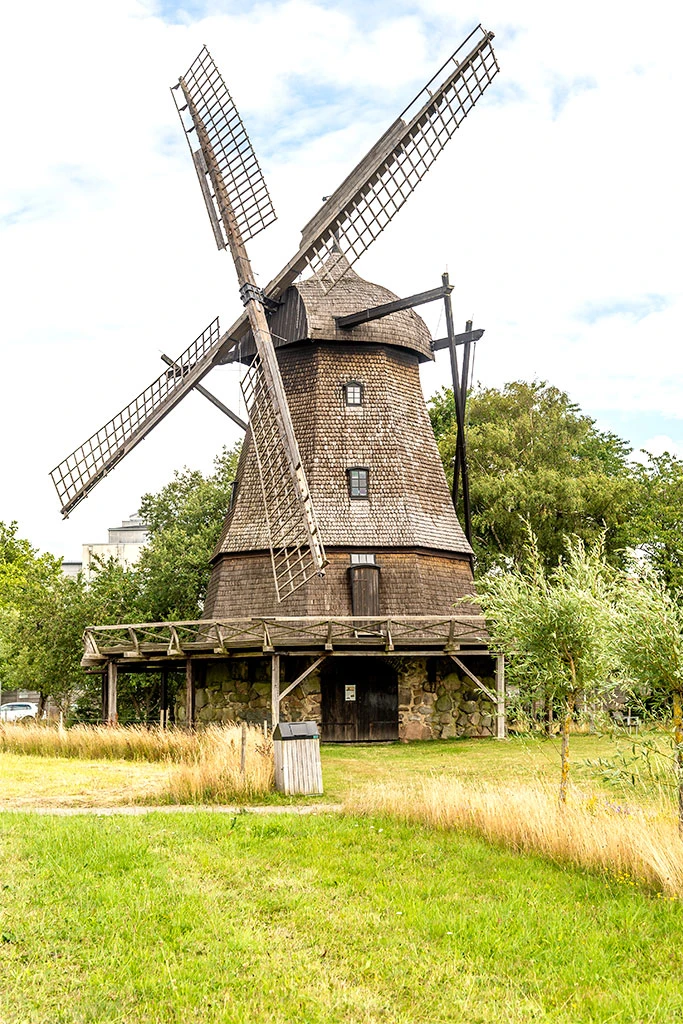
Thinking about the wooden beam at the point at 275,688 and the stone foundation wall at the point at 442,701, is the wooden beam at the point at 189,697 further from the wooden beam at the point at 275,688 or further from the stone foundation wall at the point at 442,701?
the stone foundation wall at the point at 442,701

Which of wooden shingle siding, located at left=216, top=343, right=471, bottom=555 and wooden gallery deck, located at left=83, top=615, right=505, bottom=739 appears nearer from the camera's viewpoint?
wooden gallery deck, located at left=83, top=615, right=505, bottom=739

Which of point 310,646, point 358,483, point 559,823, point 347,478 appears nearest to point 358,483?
point 358,483

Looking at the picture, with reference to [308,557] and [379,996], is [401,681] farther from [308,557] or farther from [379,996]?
[379,996]

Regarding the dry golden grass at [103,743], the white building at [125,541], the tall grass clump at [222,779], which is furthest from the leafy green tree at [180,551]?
the white building at [125,541]

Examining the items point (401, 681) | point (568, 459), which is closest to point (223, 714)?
point (401, 681)

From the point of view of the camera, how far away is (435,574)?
79.1ft

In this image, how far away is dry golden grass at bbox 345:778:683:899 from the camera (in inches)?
356

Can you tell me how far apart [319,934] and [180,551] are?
77.5ft

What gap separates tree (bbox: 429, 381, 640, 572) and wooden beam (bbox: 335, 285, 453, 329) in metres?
9.42

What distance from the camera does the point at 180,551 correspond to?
31.0 m

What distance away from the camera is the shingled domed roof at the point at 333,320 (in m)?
24.6

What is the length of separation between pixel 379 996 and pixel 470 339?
20.1 meters

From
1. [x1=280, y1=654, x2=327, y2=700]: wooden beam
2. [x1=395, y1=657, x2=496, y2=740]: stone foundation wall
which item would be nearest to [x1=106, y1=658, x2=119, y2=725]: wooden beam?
[x1=280, y1=654, x2=327, y2=700]: wooden beam

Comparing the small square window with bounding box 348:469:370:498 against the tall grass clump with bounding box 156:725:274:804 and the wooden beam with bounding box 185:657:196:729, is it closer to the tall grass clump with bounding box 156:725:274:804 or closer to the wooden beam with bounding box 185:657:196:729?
the wooden beam with bounding box 185:657:196:729
